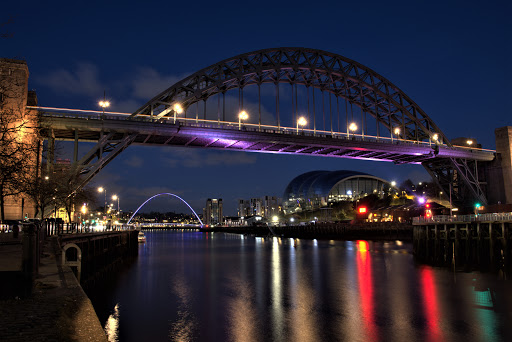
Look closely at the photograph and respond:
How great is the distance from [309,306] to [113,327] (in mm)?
9001

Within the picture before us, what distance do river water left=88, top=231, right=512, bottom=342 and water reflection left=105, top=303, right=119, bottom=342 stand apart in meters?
0.04

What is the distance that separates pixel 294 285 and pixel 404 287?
680cm

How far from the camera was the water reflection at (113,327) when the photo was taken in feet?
48.9

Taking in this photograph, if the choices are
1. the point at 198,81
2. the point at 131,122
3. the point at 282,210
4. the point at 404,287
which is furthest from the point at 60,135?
the point at 282,210

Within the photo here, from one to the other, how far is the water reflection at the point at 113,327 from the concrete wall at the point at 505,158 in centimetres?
5859

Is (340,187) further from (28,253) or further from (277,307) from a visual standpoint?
(28,253)

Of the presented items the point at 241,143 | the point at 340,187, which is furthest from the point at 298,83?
the point at 340,187

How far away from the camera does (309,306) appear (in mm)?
20016

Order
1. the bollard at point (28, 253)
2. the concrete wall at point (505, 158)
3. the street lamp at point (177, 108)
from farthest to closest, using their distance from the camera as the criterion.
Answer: the concrete wall at point (505, 158) < the street lamp at point (177, 108) < the bollard at point (28, 253)

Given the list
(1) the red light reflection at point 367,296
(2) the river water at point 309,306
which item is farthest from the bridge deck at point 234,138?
(1) the red light reflection at point 367,296

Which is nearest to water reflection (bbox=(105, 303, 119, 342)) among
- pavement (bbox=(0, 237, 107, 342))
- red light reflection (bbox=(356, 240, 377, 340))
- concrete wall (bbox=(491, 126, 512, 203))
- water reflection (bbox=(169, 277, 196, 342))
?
water reflection (bbox=(169, 277, 196, 342))

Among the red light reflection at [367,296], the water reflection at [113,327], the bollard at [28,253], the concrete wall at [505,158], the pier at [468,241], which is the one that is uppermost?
the concrete wall at [505,158]

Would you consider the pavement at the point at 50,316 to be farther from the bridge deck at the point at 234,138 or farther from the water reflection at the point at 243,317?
the bridge deck at the point at 234,138

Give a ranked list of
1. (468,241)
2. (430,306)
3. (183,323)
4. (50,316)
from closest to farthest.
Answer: (50,316) → (183,323) → (430,306) → (468,241)
